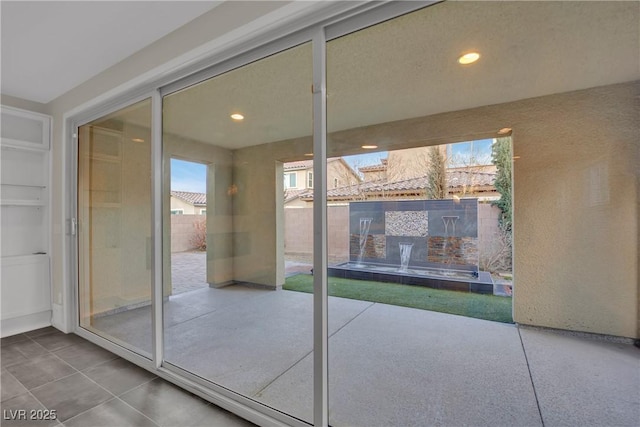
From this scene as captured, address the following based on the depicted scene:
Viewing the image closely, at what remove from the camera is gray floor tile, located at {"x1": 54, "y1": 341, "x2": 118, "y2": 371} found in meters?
2.54

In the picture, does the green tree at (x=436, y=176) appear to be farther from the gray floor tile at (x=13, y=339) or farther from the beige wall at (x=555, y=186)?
the gray floor tile at (x=13, y=339)

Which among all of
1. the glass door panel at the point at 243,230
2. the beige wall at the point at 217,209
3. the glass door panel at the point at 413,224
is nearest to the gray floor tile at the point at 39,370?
the glass door panel at the point at 243,230

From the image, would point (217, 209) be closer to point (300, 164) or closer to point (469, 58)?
point (300, 164)

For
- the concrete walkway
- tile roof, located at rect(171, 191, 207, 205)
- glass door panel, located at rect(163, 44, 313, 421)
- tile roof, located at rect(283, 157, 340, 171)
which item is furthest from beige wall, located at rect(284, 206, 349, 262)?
tile roof, located at rect(171, 191, 207, 205)

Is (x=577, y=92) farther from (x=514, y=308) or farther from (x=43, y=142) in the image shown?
(x=43, y=142)

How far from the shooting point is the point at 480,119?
3.07 metres

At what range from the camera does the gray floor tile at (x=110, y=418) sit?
1764mm

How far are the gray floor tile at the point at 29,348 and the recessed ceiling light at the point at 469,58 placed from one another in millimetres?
4845

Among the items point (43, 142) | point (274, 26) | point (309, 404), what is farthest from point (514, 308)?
point (43, 142)

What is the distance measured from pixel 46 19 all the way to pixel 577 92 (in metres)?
4.45

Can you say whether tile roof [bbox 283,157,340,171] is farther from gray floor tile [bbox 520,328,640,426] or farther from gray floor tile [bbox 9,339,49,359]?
gray floor tile [bbox 9,339,49,359]

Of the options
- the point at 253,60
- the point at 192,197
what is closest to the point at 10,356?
the point at 192,197

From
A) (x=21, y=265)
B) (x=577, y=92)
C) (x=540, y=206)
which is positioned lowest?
(x=21, y=265)

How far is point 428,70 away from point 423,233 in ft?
5.57
